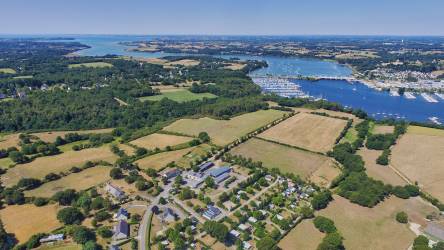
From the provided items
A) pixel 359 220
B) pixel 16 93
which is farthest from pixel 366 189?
pixel 16 93

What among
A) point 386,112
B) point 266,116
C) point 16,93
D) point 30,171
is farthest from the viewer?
point 16,93

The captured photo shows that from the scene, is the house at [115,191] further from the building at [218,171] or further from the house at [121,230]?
the building at [218,171]

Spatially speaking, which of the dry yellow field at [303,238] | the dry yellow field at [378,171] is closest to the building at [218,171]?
the dry yellow field at [303,238]

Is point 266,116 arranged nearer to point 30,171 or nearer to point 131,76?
point 30,171

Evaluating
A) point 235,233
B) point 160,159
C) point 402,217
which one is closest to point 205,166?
point 160,159

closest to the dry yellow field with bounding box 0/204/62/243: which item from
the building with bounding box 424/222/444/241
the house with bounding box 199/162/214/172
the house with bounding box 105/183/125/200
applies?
the house with bounding box 105/183/125/200

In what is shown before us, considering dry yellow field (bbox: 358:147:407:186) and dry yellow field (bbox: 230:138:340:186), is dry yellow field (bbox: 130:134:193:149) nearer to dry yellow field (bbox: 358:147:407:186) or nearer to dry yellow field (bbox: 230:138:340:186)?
dry yellow field (bbox: 230:138:340:186)
